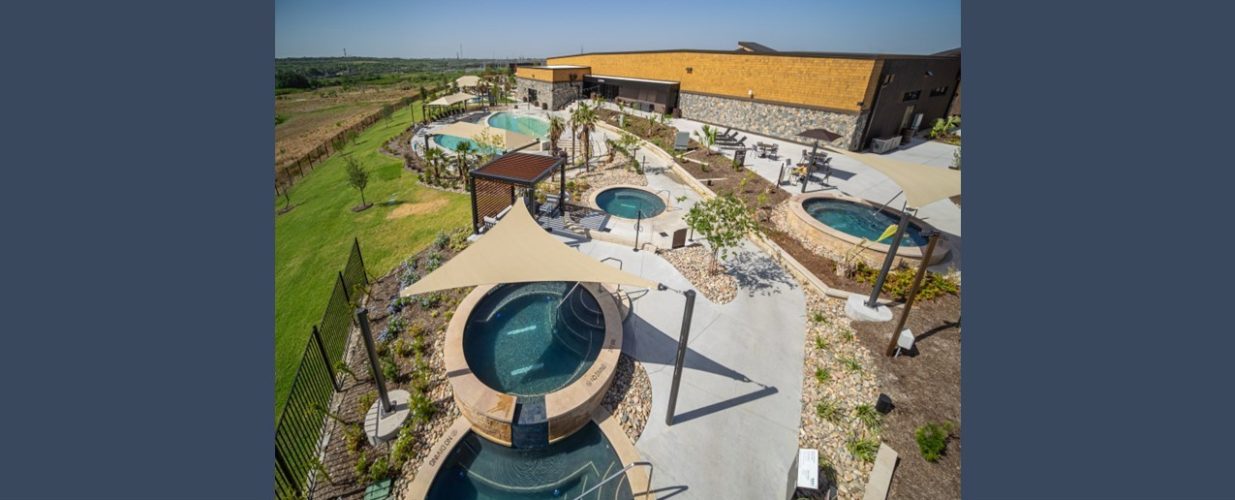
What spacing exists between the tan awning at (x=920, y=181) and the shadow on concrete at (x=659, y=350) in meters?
6.95

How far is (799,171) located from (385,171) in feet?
79.5

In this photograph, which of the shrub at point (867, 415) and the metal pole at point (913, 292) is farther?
the metal pole at point (913, 292)

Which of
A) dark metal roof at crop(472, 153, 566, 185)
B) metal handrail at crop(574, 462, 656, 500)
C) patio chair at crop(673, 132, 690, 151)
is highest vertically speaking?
patio chair at crop(673, 132, 690, 151)

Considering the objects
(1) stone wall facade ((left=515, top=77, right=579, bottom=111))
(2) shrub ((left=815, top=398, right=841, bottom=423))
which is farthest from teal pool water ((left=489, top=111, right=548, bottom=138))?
(2) shrub ((left=815, top=398, right=841, bottom=423))

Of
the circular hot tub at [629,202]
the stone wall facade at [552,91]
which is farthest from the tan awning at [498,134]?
the stone wall facade at [552,91]

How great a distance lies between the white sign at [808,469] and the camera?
597 centimetres

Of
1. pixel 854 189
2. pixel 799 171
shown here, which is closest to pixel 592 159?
pixel 799 171

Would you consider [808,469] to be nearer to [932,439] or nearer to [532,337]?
[932,439]

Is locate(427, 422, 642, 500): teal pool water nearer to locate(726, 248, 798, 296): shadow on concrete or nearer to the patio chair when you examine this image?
locate(726, 248, 798, 296): shadow on concrete

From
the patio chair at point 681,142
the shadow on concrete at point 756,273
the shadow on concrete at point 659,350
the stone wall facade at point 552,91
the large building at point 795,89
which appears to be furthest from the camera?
the stone wall facade at point 552,91

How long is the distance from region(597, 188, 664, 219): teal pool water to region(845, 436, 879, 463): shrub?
37.2 ft

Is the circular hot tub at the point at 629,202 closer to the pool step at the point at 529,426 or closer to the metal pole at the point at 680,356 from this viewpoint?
the metal pole at the point at 680,356

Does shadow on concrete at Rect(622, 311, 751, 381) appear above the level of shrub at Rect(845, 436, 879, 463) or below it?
above

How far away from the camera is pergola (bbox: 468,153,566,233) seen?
14.0 m
